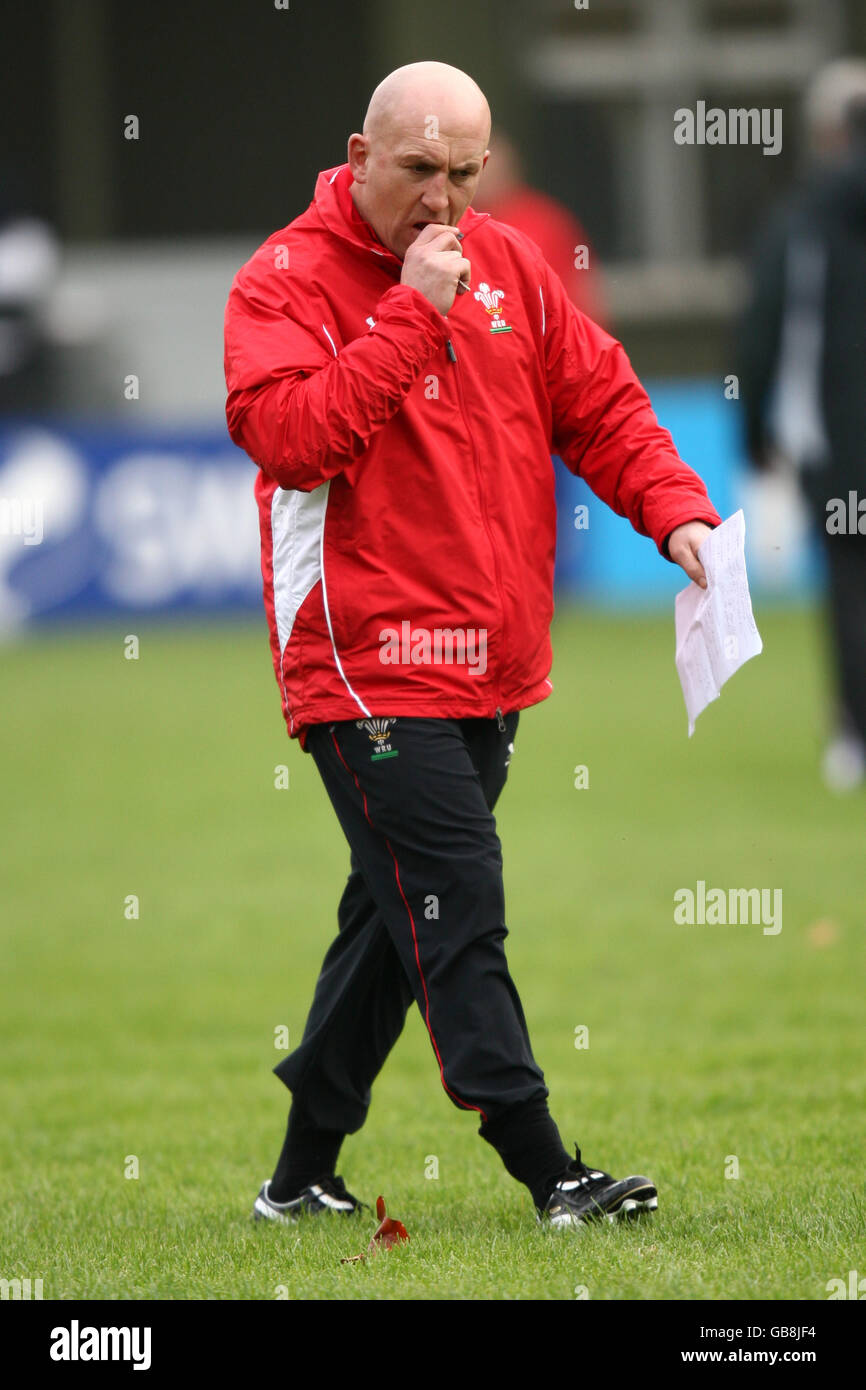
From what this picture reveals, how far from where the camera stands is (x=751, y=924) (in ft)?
24.8

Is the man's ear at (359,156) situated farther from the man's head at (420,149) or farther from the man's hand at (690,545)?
the man's hand at (690,545)

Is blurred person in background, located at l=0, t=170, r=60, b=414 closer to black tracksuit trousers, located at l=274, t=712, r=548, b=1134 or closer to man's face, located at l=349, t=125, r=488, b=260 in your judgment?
man's face, located at l=349, t=125, r=488, b=260

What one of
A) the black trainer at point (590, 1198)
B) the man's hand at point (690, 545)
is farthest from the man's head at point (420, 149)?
the black trainer at point (590, 1198)

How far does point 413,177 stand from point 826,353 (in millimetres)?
5082

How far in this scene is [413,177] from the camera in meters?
4.01

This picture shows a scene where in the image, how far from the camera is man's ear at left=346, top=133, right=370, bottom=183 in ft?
13.4

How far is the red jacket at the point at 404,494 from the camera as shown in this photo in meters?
4.05

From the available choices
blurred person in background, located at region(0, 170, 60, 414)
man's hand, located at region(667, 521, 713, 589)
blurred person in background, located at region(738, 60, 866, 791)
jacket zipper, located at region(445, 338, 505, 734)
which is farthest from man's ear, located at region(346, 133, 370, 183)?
blurred person in background, located at region(0, 170, 60, 414)

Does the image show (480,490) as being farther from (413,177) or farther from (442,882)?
(442,882)

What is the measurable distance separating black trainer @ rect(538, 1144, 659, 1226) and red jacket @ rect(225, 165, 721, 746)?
917 millimetres

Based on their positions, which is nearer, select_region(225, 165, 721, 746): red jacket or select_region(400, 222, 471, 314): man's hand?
select_region(400, 222, 471, 314): man's hand

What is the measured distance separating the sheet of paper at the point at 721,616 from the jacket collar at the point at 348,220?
79 centimetres

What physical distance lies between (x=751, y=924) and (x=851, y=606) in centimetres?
194

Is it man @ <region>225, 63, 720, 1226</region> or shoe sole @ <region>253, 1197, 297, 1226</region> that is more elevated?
man @ <region>225, 63, 720, 1226</region>
